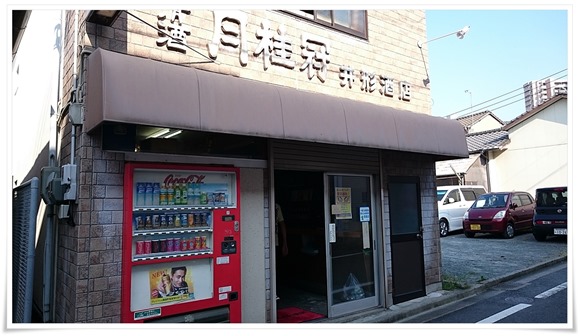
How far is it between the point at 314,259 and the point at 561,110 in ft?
55.5

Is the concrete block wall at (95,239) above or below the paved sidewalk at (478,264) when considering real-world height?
above

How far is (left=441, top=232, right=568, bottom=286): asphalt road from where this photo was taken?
29.1 feet

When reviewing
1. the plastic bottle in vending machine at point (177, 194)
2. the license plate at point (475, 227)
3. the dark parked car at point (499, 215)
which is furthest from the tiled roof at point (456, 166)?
the plastic bottle in vending machine at point (177, 194)

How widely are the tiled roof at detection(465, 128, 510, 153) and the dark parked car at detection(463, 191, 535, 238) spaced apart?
4.93m

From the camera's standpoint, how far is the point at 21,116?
9.16m

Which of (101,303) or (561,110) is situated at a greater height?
(561,110)

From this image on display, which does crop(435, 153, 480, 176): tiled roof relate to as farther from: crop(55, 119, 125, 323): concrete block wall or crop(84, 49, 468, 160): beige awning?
crop(55, 119, 125, 323): concrete block wall

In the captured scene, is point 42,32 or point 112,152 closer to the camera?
point 112,152

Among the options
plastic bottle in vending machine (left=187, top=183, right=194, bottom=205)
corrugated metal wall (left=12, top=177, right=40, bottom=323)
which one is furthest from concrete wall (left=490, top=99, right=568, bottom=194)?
corrugated metal wall (left=12, top=177, right=40, bottom=323)

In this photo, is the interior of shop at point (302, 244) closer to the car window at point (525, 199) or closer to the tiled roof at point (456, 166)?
the car window at point (525, 199)

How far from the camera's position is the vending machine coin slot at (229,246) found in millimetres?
4977
